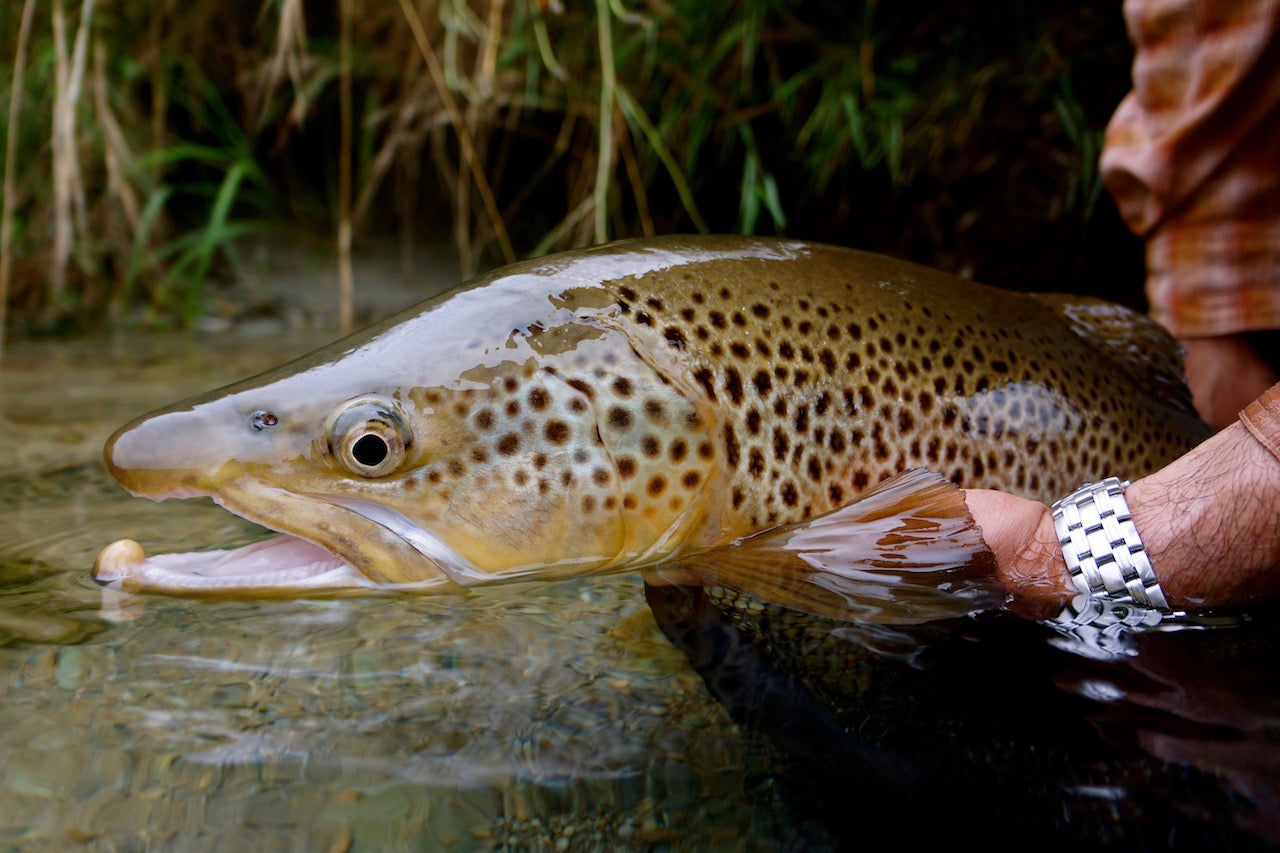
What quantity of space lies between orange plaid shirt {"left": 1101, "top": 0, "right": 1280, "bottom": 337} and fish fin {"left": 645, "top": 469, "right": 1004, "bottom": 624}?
1.51m

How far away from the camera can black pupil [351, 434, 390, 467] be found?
151 cm

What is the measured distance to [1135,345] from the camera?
231 centimetres

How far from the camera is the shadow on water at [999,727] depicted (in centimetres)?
109

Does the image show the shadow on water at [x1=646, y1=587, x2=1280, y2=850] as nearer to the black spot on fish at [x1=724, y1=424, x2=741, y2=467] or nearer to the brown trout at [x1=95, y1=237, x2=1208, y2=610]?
the brown trout at [x1=95, y1=237, x2=1208, y2=610]

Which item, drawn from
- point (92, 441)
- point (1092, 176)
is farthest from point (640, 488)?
point (1092, 176)

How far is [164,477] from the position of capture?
4.83 feet

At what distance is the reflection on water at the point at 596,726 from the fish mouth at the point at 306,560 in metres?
0.09

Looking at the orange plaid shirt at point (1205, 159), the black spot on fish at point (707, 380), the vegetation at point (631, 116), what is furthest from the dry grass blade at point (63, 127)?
the orange plaid shirt at point (1205, 159)

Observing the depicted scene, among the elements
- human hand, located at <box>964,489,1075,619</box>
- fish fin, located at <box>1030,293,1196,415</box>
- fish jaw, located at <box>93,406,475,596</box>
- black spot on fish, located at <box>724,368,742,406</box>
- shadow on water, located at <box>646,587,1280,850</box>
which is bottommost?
shadow on water, located at <box>646,587,1280,850</box>

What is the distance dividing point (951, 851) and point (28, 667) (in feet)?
4.18

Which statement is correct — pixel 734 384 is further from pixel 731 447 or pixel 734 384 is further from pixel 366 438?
pixel 366 438

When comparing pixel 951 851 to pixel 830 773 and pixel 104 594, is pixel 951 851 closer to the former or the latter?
pixel 830 773

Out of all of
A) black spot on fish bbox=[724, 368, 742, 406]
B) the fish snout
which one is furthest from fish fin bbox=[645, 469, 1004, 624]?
the fish snout

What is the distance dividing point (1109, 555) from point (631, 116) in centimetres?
315
